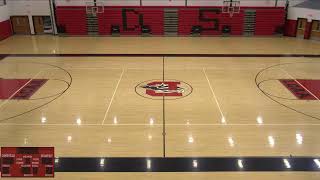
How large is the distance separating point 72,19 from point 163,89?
14038 millimetres

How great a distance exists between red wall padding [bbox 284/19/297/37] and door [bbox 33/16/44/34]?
1890 cm

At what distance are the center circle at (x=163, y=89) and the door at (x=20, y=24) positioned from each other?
14.9m

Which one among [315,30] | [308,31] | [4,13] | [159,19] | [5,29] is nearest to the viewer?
[315,30]

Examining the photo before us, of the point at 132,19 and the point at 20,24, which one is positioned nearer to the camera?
the point at 132,19

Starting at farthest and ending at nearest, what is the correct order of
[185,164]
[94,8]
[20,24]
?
[20,24]
[94,8]
[185,164]

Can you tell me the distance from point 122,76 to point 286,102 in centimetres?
754

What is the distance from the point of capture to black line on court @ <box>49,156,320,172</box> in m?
8.26

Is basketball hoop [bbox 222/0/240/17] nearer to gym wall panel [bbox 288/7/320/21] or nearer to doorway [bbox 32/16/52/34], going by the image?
gym wall panel [bbox 288/7/320/21]

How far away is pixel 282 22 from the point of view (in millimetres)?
24516

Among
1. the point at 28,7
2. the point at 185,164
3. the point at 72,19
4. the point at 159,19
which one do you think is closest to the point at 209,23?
the point at 159,19

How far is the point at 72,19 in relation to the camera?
24.9m

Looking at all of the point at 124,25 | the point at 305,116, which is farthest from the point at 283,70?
the point at 124,25

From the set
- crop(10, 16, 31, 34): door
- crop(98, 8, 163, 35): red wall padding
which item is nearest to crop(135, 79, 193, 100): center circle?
crop(98, 8, 163, 35): red wall padding

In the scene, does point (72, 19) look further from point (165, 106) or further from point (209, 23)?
point (165, 106)
